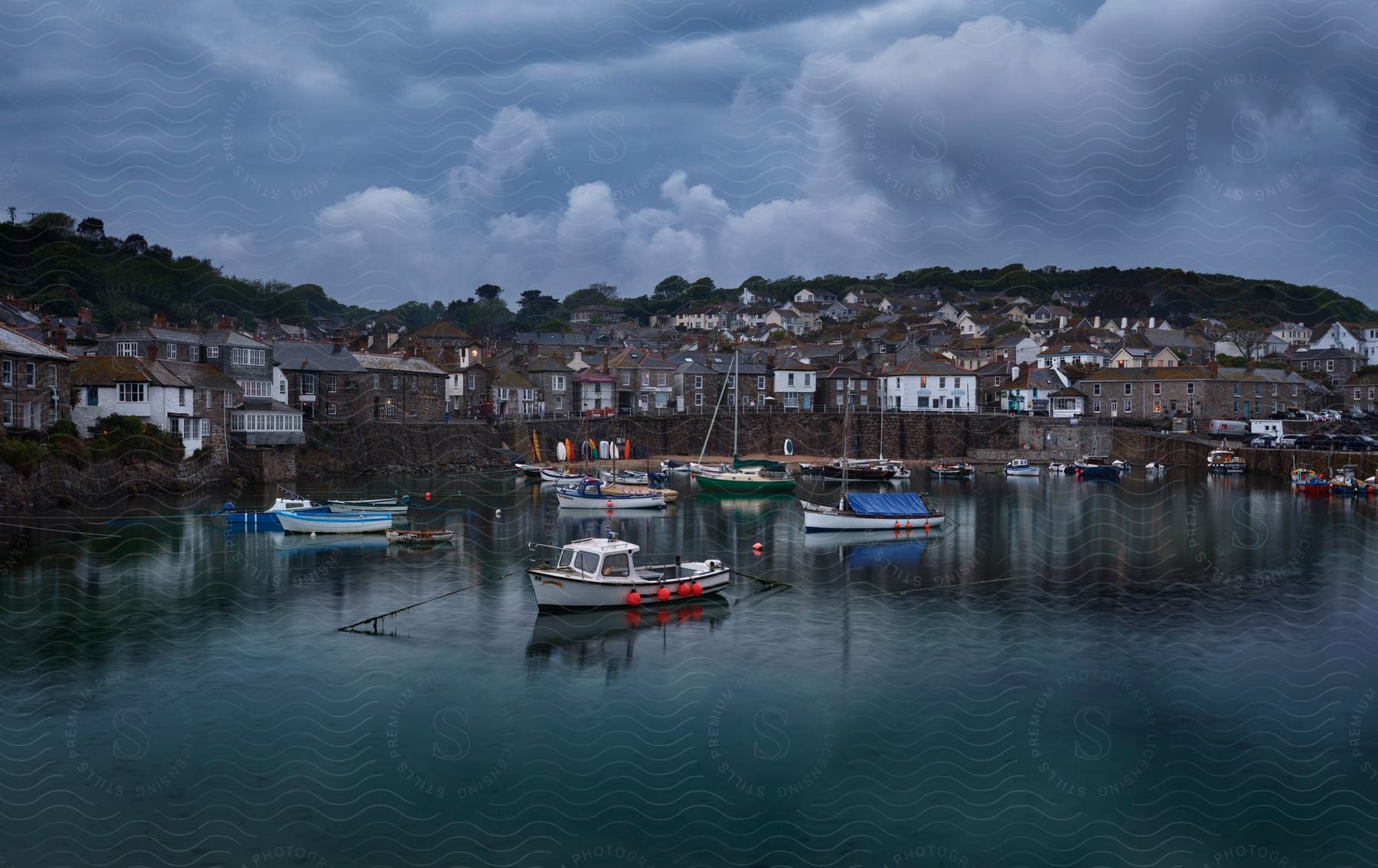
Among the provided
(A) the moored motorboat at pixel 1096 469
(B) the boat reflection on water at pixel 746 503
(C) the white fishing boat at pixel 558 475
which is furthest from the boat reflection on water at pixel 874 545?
(A) the moored motorboat at pixel 1096 469

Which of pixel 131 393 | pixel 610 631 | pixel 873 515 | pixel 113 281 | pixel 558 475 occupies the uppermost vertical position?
pixel 113 281

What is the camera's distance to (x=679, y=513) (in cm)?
5162

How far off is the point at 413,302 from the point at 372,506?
13288 cm

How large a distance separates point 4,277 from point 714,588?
267 ft

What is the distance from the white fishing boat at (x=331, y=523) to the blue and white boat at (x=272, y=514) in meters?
0.26

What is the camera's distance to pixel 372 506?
155ft

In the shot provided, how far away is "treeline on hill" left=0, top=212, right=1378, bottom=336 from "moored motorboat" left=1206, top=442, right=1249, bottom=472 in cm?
7373

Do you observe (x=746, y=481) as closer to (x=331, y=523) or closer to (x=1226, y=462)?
(x=331, y=523)

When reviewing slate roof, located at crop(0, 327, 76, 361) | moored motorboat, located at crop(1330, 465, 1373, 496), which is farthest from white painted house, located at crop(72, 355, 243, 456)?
moored motorboat, located at crop(1330, 465, 1373, 496)

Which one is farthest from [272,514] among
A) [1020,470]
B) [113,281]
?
[113,281]

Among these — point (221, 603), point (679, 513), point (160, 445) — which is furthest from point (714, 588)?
point (160, 445)

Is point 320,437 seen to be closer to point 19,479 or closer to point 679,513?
point 19,479

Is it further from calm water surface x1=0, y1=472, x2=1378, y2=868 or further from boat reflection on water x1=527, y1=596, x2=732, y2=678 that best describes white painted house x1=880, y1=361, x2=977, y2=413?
boat reflection on water x1=527, y1=596, x2=732, y2=678

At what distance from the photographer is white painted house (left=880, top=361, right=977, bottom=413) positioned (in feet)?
291
